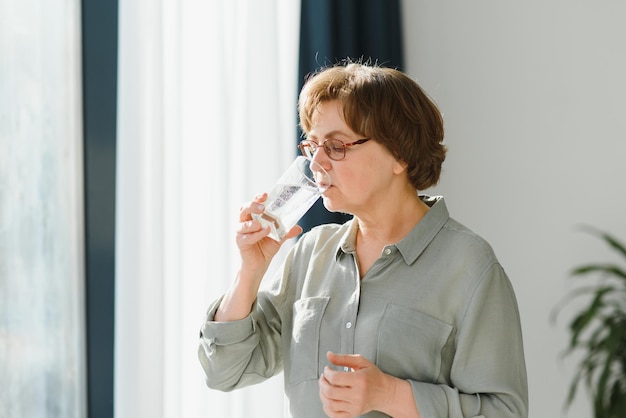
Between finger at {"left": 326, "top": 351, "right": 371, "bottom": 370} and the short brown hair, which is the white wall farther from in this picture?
finger at {"left": 326, "top": 351, "right": 371, "bottom": 370}

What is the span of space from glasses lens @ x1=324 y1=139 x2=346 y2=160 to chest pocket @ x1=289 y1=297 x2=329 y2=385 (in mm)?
313

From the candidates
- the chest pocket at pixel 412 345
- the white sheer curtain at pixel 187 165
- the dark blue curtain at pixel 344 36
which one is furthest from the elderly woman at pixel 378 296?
the dark blue curtain at pixel 344 36

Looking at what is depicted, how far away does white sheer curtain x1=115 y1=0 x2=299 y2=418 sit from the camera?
91.3 inches

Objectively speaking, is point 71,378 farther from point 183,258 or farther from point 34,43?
point 34,43

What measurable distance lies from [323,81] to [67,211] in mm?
822

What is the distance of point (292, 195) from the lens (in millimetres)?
1731

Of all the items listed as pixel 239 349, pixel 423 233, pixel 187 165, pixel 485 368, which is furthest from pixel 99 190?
pixel 485 368

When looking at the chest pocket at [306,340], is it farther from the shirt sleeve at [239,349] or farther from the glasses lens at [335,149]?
the glasses lens at [335,149]

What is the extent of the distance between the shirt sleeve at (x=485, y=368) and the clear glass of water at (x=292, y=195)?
380mm

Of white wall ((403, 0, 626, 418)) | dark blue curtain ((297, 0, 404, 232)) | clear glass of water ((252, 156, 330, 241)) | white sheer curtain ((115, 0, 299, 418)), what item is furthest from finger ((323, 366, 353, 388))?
white wall ((403, 0, 626, 418))

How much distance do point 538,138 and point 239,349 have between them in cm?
145

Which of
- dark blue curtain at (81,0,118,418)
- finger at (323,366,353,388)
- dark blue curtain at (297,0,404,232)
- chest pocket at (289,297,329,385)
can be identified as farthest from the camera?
dark blue curtain at (297,0,404,232)

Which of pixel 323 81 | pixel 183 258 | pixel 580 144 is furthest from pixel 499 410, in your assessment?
pixel 580 144

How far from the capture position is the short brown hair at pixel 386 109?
180cm
